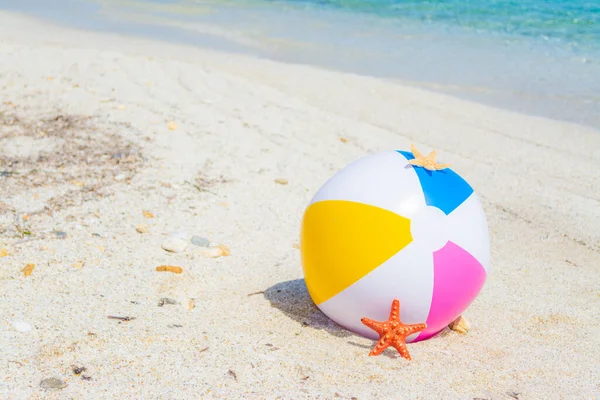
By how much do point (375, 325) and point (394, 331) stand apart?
3.8 inches

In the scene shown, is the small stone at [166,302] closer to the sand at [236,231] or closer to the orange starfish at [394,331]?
the sand at [236,231]

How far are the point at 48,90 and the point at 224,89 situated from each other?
201 centimetres

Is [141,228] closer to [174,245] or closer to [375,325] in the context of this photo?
[174,245]

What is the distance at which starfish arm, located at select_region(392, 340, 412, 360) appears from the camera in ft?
11.1

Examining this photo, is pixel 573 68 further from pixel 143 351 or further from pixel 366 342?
pixel 143 351

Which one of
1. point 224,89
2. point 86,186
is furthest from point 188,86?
point 86,186

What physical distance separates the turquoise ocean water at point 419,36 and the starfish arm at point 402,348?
579 cm

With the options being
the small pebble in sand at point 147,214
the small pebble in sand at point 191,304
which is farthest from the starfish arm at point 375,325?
the small pebble in sand at point 147,214

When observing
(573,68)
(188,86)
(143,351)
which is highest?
(573,68)

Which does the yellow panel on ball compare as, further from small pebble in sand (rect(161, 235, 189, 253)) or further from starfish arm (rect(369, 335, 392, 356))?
small pebble in sand (rect(161, 235, 189, 253))

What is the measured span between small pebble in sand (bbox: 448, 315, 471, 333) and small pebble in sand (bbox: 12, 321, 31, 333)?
89.4 inches

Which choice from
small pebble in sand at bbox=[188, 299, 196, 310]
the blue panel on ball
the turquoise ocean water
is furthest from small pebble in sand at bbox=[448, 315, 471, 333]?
the turquoise ocean water

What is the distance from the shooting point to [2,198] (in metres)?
5.17

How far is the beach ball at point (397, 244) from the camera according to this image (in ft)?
11.0
